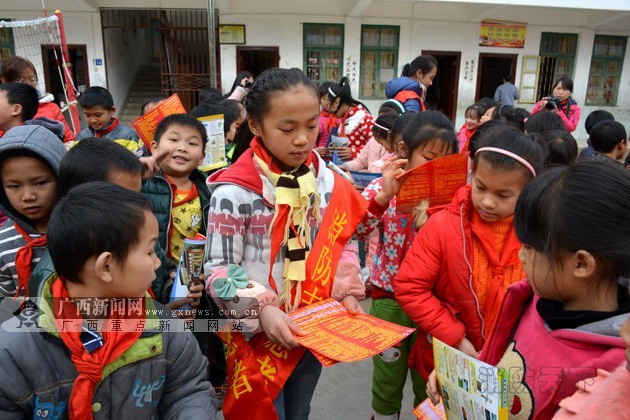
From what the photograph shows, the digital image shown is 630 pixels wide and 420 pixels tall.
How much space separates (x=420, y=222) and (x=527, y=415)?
0.90 meters

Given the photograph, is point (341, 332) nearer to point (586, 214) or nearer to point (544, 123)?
point (586, 214)

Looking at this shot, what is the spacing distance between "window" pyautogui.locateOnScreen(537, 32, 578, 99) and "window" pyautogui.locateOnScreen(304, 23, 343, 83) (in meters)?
4.95

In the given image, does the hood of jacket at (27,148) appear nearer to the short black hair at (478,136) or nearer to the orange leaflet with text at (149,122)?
the orange leaflet with text at (149,122)

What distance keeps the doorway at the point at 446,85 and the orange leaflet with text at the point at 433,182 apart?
31.9 ft

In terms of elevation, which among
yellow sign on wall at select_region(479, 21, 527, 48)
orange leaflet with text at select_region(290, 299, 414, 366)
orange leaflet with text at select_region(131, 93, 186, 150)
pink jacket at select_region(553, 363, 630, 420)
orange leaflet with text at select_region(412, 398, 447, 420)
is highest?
yellow sign on wall at select_region(479, 21, 527, 48)

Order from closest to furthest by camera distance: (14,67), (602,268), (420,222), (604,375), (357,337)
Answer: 1. (604,375)
2. (602,268)
3. (357,337)
4. (420,222)
5. (14,67)

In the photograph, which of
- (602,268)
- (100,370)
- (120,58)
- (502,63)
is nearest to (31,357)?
(100,370)

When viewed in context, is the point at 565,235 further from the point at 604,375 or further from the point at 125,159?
the point at 125,159

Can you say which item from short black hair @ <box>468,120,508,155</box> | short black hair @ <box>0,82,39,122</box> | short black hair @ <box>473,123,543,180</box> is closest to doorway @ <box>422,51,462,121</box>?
short black hair @ <box>468,120,508,155</box>

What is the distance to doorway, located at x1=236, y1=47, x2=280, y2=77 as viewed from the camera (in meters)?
10.2

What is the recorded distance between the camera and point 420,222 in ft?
5.99

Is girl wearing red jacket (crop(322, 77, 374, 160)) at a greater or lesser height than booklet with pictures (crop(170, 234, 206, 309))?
greater

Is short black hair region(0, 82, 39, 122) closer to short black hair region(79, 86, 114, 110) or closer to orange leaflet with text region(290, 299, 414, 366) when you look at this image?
short black hair region(79, 86, 114, 110)

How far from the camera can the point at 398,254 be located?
1991 mm
